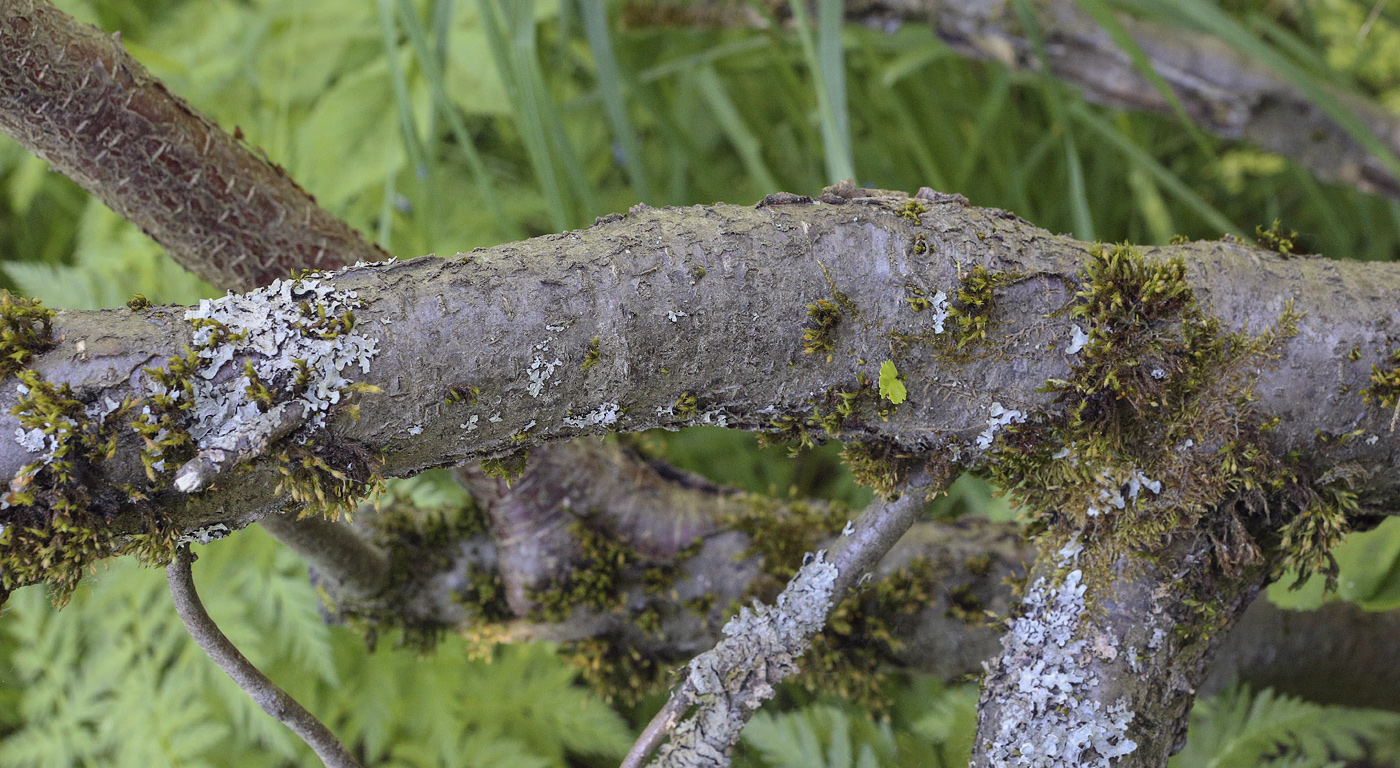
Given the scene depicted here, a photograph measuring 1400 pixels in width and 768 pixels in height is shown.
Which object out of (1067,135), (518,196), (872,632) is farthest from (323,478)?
(518,196)

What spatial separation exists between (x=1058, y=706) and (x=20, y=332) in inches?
31.3

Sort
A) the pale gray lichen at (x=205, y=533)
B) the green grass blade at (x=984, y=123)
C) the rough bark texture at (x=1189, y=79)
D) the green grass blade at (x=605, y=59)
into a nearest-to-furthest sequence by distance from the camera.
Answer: the pale gray lichen at (x=205, y=533), the green grass blade at (x=605, y=59), the rough bark texture at (x=1189, y=79), the green grass blade at (x=984, y=123)

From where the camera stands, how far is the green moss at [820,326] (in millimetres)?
682

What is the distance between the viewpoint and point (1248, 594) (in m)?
0.78

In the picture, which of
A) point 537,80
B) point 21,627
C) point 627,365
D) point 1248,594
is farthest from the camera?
point 21,627

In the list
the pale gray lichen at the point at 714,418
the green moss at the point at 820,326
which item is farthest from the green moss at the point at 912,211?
the pale gray lichen at the point at 714,418

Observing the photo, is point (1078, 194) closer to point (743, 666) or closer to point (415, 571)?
point (743, 666)

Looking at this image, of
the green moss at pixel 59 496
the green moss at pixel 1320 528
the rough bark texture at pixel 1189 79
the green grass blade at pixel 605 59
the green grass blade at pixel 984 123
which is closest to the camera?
the green moss at pixel 59 496

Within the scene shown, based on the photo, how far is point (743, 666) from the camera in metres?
0.76

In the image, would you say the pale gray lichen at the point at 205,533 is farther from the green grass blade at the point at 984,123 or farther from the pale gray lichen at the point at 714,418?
the green grass blade at the point at 984,123

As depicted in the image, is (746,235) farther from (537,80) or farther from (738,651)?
(537,80)

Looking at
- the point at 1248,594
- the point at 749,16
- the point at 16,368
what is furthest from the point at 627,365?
the point at 749,16

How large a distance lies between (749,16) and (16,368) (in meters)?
1.70

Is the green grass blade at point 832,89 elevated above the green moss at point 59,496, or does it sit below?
above
